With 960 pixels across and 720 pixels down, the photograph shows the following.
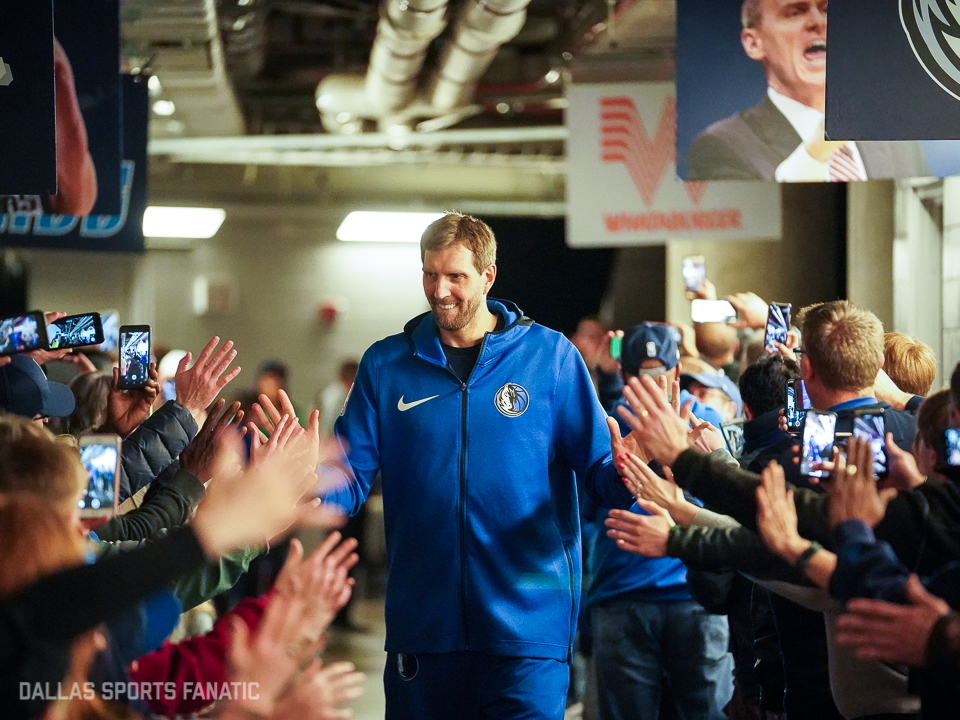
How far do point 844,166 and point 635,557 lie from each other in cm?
161

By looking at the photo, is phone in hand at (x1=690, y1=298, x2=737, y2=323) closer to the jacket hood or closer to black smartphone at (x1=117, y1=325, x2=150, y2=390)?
the jacket hood

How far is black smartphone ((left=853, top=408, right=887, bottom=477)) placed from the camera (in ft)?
7.33

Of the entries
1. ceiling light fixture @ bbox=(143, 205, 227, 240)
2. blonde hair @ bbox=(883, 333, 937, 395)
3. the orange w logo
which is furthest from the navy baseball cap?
ceiling light fixture @ bbox=(143, 205, 227, 240)

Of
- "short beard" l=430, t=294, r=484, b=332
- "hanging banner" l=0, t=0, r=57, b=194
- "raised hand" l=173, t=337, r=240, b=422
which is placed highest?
"hanging banner" l=0, t=0, r=57, b=194

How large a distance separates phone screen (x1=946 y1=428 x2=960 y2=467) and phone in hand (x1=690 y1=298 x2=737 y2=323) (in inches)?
86.5

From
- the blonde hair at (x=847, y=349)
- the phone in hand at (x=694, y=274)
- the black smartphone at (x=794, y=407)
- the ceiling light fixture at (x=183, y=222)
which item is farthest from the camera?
the ceiling light fixture at (x=183, y=222)

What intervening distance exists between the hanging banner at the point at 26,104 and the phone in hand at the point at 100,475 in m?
1.14

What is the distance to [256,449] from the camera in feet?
8.89

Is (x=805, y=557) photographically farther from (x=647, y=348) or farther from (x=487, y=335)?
(x=647, y=348)

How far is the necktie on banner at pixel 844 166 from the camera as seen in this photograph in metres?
3.98

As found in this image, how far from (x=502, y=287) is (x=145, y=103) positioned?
6433 mm

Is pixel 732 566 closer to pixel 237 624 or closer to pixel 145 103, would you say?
pixel 237 624

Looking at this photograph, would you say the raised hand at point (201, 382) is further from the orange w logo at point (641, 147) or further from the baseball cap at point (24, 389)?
the orange w logo at point (641, 147)

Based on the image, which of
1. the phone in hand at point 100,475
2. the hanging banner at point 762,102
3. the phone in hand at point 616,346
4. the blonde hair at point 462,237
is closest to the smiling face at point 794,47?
the hanging banner at point 762,102
